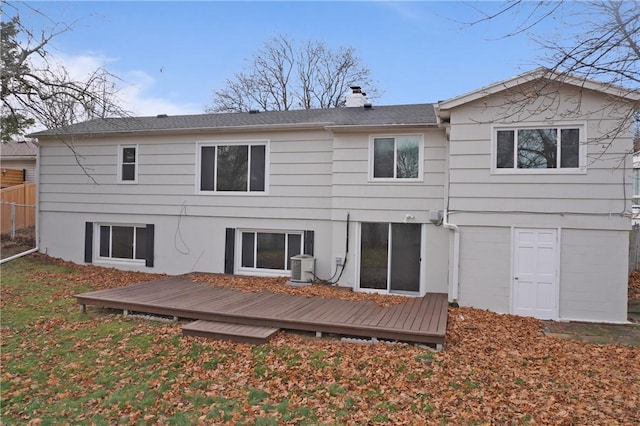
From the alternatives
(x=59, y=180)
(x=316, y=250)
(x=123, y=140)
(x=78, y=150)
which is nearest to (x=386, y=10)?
(x=316, y=250)

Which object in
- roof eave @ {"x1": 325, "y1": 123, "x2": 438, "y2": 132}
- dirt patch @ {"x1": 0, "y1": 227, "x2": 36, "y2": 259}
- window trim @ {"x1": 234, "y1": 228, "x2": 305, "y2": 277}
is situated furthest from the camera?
dirt patch @ {"x1": 0, "y1": 227, "x2": 36, "y2": 259}

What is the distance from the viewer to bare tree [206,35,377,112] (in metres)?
28.6

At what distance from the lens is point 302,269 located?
34.4ft

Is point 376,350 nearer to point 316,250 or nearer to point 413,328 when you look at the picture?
point 413,328

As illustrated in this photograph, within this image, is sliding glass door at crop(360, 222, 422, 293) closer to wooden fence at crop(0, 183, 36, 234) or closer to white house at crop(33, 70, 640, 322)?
white house at crop(33, 70, 640, 322)

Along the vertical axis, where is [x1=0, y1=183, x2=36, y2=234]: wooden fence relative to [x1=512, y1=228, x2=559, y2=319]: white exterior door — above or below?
above

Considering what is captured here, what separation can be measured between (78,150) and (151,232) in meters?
3.77

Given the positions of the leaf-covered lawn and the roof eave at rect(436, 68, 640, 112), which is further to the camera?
the roof eave at rect(436, 68, 640, 112)

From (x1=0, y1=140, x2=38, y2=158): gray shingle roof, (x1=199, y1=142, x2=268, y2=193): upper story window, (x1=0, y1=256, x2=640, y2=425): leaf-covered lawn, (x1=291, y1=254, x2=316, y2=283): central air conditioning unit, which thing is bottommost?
(x1=0, y1=256, x2=640, y2=425): leaf-covered lawn

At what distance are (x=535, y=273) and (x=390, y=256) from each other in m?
3.23

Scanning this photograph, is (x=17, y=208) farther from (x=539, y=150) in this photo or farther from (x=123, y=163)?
(x=539, y=150)

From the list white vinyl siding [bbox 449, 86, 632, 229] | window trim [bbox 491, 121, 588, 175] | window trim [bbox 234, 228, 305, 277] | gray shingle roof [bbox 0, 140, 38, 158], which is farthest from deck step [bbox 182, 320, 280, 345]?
gray shingle roof [bbox 0, 140, 38, 158]

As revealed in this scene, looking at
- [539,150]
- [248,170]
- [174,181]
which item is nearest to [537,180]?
[539,150]

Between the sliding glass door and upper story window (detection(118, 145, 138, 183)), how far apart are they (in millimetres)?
7447
